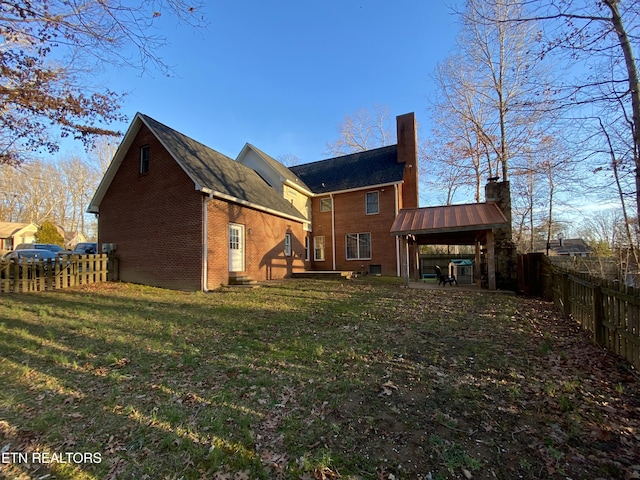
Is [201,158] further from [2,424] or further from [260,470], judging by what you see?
[260,470]

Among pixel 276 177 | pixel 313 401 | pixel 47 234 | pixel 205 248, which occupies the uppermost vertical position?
pixel 276 177

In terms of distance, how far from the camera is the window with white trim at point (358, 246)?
63.1 feet

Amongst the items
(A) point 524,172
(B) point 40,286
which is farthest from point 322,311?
(A) point 524,172

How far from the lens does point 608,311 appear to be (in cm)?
462

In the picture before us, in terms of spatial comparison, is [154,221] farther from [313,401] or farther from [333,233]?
[313,401]

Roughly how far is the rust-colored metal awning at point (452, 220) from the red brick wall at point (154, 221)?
7.99 meters

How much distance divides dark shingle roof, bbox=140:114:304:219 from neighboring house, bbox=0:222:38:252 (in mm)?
43022

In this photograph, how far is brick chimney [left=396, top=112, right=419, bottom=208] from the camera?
63.9ft

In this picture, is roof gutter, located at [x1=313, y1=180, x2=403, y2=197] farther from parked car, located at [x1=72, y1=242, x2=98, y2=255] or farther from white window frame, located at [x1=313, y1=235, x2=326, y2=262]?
parked car, located at [x1=72, y1=242, x2=98, y2=255]

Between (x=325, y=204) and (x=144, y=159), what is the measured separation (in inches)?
446

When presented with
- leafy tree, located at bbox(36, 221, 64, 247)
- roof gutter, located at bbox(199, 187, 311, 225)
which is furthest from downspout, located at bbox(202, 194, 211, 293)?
leafy tree, located at bbox(36, 221, 64, 247)

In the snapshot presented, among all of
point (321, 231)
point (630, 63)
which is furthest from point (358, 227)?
point (630, 63)

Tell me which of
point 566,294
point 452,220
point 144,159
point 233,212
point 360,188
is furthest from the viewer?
point 360,188

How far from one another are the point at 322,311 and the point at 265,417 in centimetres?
479
